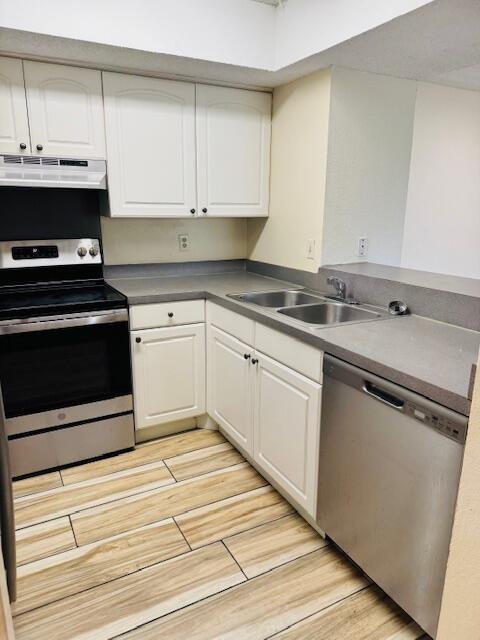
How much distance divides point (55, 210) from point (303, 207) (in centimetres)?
143

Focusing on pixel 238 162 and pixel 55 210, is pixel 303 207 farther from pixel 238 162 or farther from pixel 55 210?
pixel 55 210

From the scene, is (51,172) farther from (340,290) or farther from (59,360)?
(340,290)

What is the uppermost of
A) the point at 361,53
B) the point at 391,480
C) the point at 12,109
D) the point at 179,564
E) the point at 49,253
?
the point at 361,53

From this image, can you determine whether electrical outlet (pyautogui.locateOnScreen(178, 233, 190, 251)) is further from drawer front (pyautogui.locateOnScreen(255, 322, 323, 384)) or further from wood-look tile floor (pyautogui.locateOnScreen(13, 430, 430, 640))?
wood-look tile floor (pyautogui.locateOnScreen(13, 430, 430, 640))

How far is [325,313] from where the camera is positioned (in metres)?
2.31

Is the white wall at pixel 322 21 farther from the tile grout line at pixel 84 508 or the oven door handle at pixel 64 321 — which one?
the tile grout line at pixel 84 508

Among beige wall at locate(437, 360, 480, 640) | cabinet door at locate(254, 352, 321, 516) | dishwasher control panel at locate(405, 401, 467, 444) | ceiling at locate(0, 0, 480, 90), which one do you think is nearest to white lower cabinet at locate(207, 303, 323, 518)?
cabinet door at locate(254, 352, 321, 516)

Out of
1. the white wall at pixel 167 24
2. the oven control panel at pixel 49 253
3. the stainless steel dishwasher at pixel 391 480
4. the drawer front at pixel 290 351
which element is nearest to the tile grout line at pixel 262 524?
the stainless steel dishwasher at pixel 391 480

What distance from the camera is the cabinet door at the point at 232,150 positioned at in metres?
2.58

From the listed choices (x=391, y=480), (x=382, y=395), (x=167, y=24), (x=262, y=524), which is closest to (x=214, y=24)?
(x=167, y=24)

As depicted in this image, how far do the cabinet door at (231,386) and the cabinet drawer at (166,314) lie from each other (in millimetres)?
135

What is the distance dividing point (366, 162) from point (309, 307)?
912mm

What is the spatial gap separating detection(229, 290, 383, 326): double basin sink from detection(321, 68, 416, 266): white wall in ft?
0.86

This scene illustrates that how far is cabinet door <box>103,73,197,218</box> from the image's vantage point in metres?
2.36
